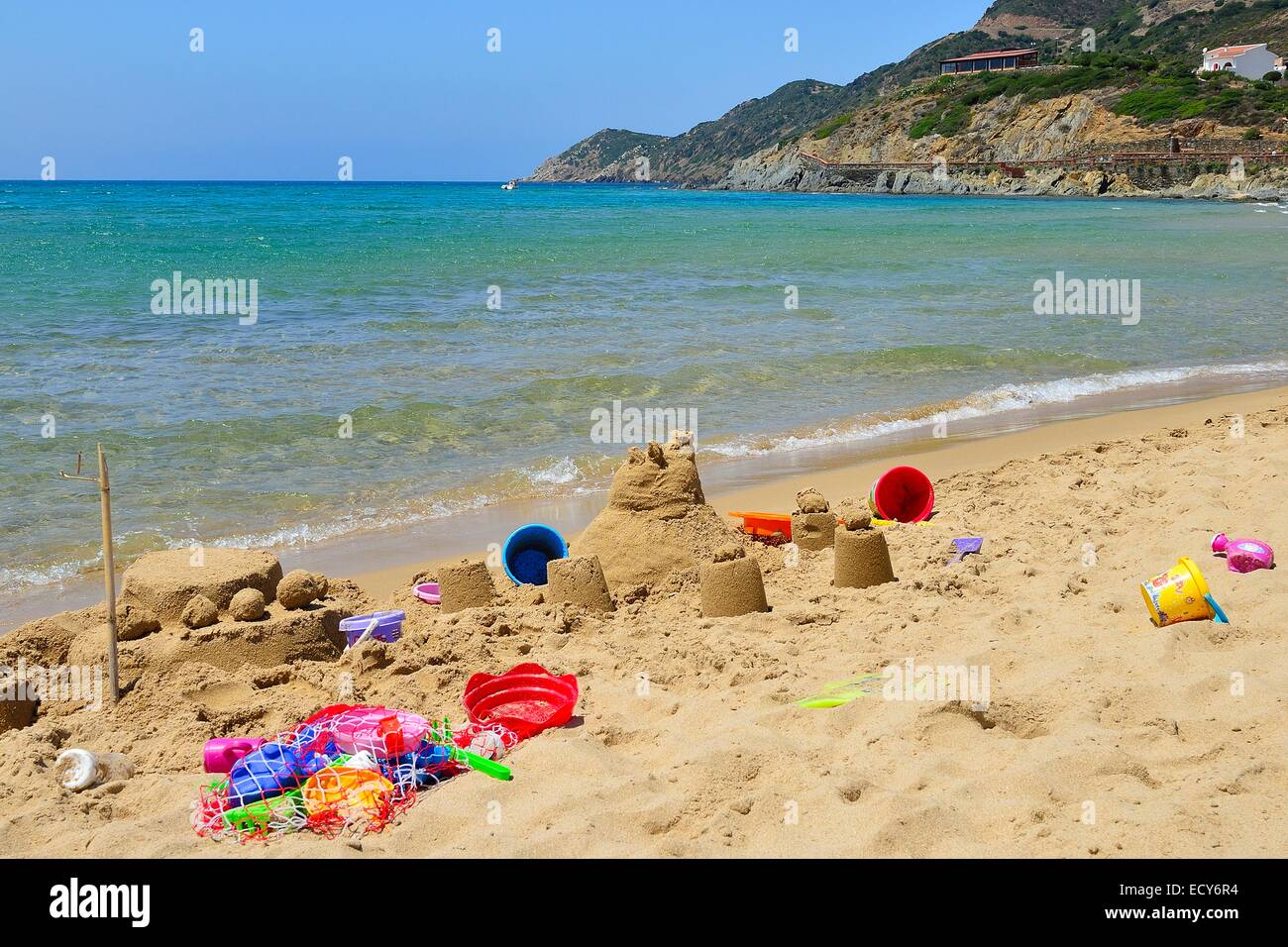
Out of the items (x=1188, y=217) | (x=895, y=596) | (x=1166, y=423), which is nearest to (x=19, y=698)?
(x=895, y=596)

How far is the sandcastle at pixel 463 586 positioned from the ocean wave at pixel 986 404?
4242 mm

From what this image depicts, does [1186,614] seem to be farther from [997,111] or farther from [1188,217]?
[997,111]

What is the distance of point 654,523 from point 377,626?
165cm

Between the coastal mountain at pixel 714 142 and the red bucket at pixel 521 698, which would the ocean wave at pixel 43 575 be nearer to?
the red bucket at pixel 521 698

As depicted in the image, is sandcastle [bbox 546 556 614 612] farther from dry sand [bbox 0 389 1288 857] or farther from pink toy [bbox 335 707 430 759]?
pink toy [bbox 335 707 430 759]

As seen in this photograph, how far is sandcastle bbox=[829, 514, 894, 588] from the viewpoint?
5.72 metres

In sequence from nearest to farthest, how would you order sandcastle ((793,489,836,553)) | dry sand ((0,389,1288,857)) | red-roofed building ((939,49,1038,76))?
dry sand ((0,389,1288,857)) < sandcastle ((793,489,836,553)) < red-roofed building ((939,49,1038,76))

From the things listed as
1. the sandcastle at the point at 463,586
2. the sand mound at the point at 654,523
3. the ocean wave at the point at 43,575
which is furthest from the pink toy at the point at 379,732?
the ocean wave at the point at 43,575

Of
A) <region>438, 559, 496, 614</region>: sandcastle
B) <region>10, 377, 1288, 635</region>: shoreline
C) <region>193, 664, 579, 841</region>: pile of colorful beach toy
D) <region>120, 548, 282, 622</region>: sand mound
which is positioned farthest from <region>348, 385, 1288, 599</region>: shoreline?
<region>193, 664, 579, 841</region>: pile of colorful beach toy

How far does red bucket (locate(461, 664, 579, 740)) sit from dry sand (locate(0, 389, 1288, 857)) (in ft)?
0.32

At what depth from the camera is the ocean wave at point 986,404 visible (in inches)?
390

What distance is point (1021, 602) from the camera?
5211 millimetres

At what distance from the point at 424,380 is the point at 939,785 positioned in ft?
30.9
